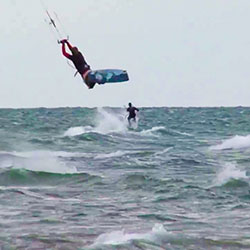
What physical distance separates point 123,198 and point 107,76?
2901 millimetres

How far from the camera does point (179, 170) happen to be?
2416cm

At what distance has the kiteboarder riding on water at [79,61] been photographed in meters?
15.4

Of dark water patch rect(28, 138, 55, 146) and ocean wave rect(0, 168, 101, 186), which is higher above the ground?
dark water patch rect(28, 138, 55, 146)

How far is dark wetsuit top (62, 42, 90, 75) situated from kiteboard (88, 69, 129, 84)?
14 cm

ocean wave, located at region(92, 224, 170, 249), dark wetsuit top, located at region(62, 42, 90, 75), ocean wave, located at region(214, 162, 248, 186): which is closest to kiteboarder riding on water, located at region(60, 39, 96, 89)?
dark wetsuit top, located at region(62, 42, 90, 75)

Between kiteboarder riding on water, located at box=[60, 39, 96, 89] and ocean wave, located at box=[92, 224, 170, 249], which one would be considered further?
kiteboarder riding on water, located at box=[60, 39, 96, 89]

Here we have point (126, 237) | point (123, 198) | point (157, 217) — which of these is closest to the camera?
point (126, 237)

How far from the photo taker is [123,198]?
17609mm

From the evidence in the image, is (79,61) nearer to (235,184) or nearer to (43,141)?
(235,184)

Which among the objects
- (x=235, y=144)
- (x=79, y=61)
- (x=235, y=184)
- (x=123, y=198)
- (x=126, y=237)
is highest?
(x=235, y=144)

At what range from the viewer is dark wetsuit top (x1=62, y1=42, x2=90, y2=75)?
610 inches

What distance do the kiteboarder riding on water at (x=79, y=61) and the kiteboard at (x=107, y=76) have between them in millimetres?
82

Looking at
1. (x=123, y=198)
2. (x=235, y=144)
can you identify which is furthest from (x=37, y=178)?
(x=235, y=144)

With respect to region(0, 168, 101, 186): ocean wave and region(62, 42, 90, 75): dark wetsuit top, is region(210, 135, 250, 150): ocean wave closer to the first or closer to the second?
region(0, 168, 101, 186): ocean wave
